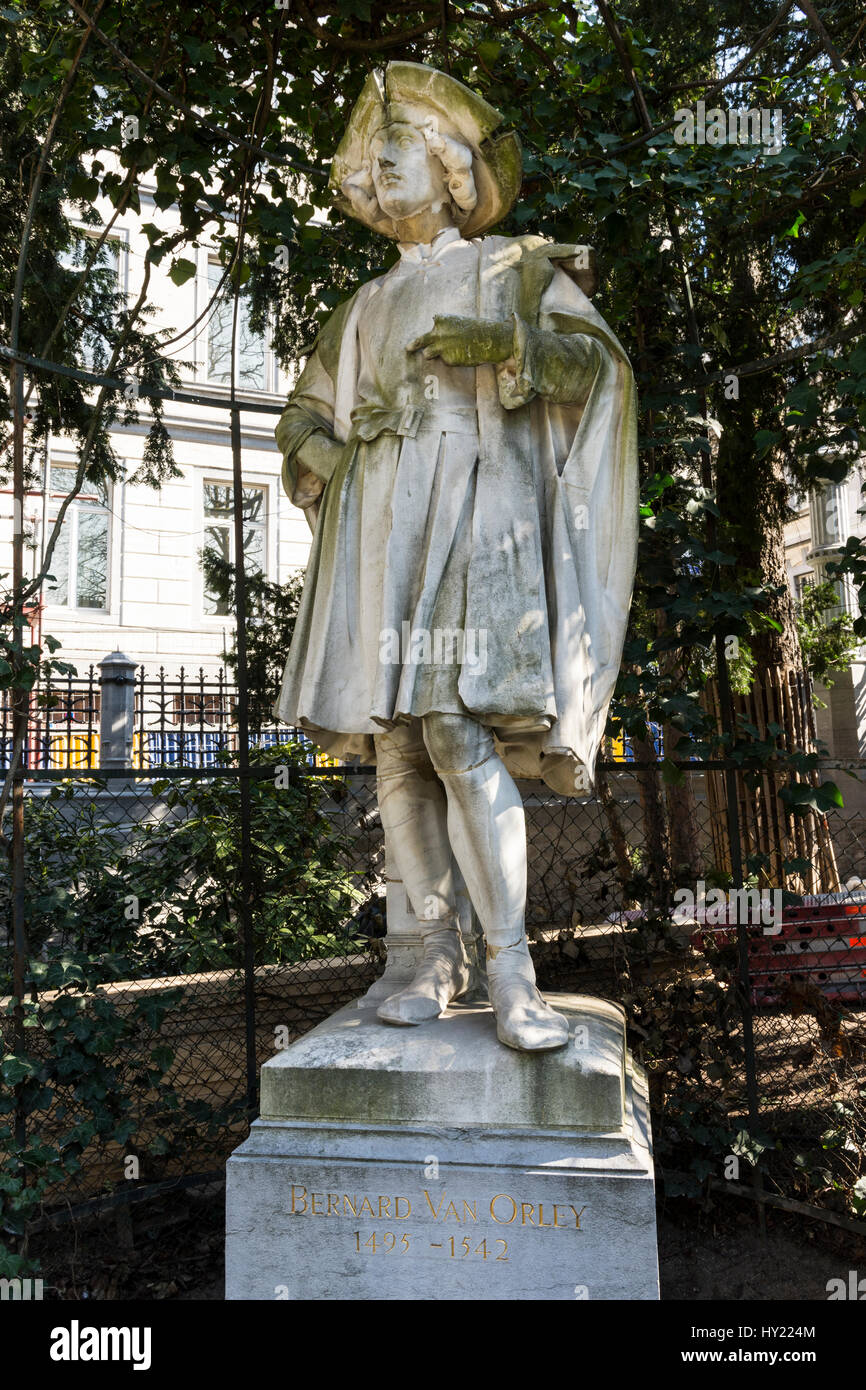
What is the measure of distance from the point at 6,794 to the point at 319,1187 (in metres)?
1.75

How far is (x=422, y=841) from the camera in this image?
2.94 metres

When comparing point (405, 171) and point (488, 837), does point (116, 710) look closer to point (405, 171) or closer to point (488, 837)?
point (405, 171)

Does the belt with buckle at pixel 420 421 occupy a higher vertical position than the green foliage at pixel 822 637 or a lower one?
lower

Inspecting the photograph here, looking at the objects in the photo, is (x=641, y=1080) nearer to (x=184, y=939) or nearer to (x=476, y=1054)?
(x=476, y=1054)

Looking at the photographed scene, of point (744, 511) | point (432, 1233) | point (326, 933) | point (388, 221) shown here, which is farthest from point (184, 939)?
point (744, 511)

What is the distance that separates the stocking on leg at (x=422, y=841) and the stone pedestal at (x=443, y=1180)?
1.27 feet

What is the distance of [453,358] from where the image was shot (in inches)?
110

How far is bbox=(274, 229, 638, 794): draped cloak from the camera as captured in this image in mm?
2721

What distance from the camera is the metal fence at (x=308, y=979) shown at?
3.91m
